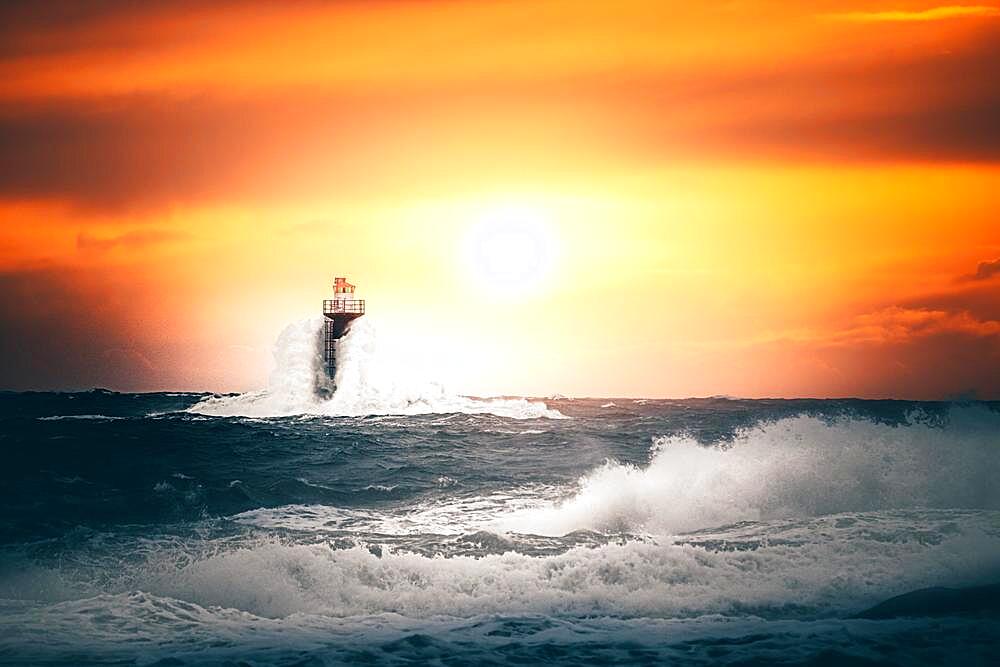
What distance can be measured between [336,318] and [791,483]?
128 feet

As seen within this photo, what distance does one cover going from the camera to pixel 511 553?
14.0m

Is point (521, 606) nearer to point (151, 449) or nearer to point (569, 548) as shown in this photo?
point (569, 548)

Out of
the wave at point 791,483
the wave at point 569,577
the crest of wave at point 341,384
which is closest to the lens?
the wave at point 569,577

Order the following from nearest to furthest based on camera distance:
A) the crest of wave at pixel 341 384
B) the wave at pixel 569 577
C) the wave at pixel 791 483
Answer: the wave at pixel 569 577 → the wave at pixel 791 483 → the crest of wave at pixel 341 384

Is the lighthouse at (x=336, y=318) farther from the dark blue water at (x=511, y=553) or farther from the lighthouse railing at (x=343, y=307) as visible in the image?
the dark blue water at (x=511, y=553)

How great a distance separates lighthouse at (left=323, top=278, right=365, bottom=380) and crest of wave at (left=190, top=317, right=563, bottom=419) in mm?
356

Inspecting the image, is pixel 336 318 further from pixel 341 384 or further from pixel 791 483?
Answer: pixel 791 483

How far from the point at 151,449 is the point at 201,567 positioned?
16490 mm

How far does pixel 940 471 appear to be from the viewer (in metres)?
18.9

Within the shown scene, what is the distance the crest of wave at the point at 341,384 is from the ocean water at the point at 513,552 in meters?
23.8

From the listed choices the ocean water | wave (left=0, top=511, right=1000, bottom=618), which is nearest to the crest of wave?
the ocean water

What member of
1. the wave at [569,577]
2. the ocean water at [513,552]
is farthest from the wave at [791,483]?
the wave at [569,577]

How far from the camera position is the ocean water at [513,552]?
978 centimetres

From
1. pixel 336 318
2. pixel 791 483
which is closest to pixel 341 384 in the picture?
pixel 336 318
